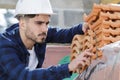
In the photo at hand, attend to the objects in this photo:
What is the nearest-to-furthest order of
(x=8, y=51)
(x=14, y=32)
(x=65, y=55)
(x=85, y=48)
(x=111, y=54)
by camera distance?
(x=111, y=54)
(x=85, y=48)
(x=8, y=51)
(x=14, y=32)
(x=65, y=55)

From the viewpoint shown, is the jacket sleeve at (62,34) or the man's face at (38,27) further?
the jacket sleeve at (62,34)

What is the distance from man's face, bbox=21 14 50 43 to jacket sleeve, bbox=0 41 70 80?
0.68ft

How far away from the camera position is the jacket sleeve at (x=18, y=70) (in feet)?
12.2

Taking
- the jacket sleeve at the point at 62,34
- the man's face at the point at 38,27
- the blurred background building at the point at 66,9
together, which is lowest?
the blurred background building at the point at 66,9

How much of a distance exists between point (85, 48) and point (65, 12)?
16.5ft

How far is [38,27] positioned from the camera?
3971 millimetres

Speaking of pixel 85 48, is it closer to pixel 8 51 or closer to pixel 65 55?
pixel 8 51

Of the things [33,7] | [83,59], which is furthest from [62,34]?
[83,59]

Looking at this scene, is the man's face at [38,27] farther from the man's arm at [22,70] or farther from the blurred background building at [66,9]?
the blurred background building at [66,9]

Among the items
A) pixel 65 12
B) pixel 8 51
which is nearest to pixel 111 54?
pixel 8 51

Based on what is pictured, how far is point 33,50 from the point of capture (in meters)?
4.29

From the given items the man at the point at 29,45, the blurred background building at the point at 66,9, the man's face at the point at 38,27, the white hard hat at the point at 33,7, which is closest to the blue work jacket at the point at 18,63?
the man at the point at 29,45

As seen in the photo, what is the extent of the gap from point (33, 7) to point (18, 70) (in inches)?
22.5

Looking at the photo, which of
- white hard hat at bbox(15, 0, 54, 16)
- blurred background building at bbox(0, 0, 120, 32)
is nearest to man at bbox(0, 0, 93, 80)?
white hard hat at bbox(15, 0, 54, 16)
